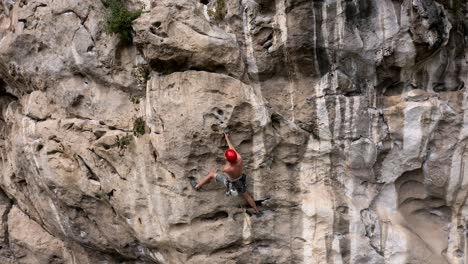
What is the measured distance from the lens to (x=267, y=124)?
294 inches

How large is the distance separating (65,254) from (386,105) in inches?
301

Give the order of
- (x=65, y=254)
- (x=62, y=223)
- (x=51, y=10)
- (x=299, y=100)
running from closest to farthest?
(x=299, y=100)
(x=51, y=10)
(x=62, y=223)
(x=65, y=254)

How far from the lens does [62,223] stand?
370 inches

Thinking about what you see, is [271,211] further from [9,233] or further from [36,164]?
[9,233]

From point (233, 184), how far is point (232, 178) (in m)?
0.14

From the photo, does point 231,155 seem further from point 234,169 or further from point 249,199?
point 249,199

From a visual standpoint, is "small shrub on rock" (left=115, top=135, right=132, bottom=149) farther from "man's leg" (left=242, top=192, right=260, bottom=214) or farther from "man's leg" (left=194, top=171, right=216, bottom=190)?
"man's leg" (left=242, top=192, right=260, bottom=214)

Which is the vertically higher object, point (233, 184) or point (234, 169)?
point (234, 169)

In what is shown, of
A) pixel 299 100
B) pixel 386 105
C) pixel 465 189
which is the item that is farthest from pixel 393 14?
pixel 465 189

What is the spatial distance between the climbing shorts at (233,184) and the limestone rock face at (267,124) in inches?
9.3

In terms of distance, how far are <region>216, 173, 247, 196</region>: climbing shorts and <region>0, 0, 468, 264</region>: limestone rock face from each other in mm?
235

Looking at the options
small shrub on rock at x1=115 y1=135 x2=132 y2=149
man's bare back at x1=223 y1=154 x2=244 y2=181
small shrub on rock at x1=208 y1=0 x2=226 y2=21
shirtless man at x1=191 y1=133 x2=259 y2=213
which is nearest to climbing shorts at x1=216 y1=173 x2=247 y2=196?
shirtless man at x1=191 y1=133 x2=259 y2=213

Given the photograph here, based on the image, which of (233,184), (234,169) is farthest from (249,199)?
(234,169)

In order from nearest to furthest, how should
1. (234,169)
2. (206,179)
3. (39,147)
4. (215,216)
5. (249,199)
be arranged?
1. (234,169)
2. (206,179)
3. (249,199)
4. (215,216)
5. (39,147)
